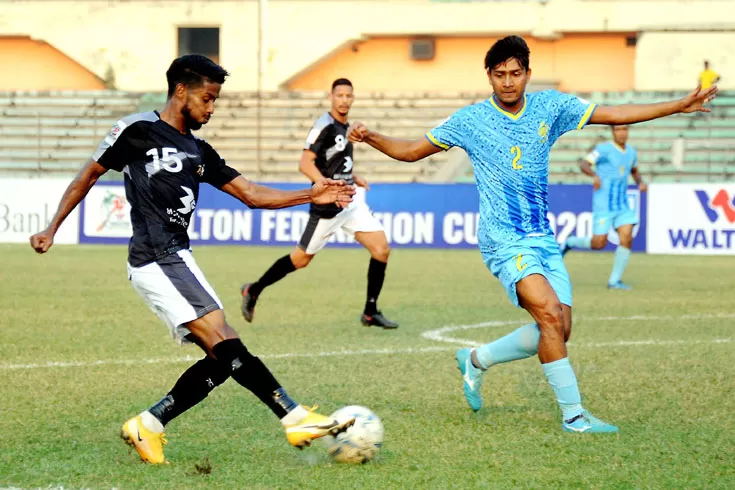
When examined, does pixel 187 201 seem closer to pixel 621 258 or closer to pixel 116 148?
pixel 116 148

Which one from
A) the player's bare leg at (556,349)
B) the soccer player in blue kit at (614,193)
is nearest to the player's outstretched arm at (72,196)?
the player's bare leg at (556,349)

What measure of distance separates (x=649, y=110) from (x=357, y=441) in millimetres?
2568

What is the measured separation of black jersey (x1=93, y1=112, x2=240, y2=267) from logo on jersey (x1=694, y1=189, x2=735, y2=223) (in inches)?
713

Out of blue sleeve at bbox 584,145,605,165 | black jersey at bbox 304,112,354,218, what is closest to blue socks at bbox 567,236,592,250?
blue sleeve at bbox 584,145,605,165

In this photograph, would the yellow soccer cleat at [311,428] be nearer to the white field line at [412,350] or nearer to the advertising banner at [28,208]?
the white field line at [412,350]

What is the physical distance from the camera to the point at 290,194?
5961 millimetres

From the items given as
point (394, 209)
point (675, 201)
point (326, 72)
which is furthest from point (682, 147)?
point (326, 72)

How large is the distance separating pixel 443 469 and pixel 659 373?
3326mm

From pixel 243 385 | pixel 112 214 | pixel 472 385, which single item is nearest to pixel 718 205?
pixel 112 214

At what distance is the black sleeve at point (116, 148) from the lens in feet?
18.6

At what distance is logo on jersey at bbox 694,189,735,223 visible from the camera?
22172 millimetres

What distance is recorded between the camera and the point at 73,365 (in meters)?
8.57

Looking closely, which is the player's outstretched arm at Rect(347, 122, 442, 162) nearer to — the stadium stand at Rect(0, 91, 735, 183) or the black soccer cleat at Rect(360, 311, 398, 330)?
the black soccer cleat at Rect(360, 311, 398, 330)

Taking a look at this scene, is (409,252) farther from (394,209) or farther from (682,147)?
(682,147)
